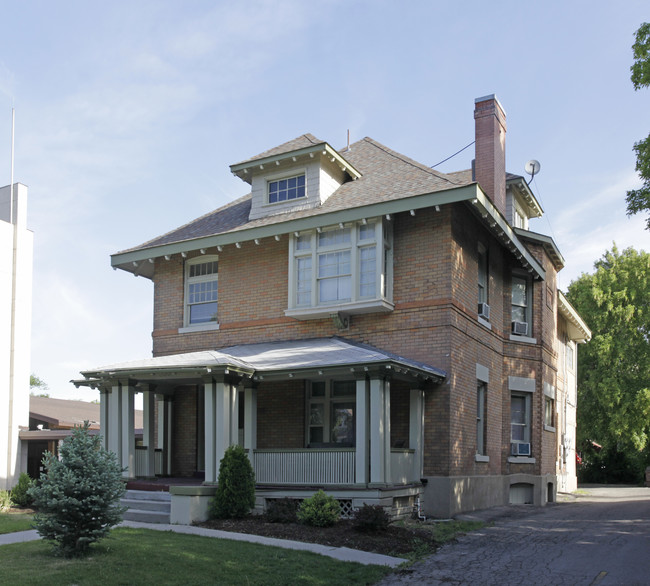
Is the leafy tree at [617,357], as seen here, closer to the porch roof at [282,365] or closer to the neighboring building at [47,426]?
the neighboring building at [47,426]

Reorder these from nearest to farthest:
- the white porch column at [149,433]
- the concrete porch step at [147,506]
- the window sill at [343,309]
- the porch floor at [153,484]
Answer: the concrete porch step at [147,506] → the porch floor at [153,484] → the window sill at [343,309] → the white porch column at [149,433]

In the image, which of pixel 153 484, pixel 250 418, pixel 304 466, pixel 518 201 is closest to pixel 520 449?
pixel 518 201

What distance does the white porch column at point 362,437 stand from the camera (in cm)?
1406

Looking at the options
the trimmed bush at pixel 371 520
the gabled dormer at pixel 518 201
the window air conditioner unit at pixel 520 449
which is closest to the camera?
the trimmed bush at pixel 371 520

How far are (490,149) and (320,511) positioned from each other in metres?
11.7

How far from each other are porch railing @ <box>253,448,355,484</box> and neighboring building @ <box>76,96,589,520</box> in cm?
3

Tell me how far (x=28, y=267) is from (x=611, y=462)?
108 ft

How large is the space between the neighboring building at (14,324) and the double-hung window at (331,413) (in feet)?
33.6

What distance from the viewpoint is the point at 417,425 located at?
→ 1586 cm

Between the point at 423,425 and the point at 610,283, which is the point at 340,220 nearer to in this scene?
the point at 423,425

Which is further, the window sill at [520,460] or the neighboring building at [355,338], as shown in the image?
the window sill at [520,460]

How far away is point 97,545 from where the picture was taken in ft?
34.4

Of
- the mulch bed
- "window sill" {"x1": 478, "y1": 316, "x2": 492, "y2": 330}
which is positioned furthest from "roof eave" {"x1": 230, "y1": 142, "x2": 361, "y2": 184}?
the mulch bed

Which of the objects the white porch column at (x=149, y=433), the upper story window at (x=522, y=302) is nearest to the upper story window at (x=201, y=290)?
the white porch column at (x=149, y=433)
